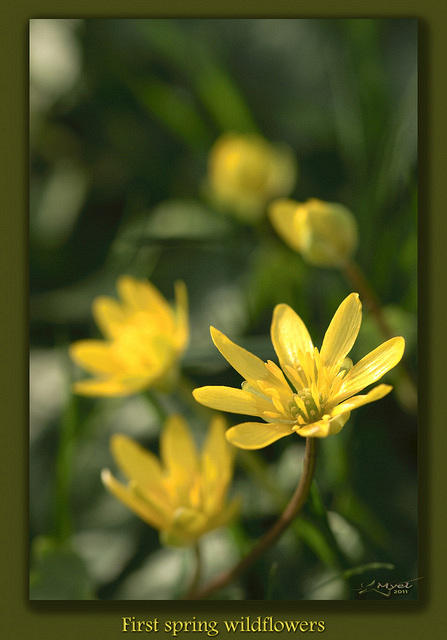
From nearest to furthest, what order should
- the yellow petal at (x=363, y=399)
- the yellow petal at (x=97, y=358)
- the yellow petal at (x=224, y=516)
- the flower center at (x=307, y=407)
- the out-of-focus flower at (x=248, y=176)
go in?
1. the yellow petal at (x=363, y=399)
2. the flower center at (x=307, y=407)
3. the yellow petal at (x=224, y=516)
4. the yellow petal at (x=97, y=358)
5. the out-of-focus flower at (x=248, y=176)

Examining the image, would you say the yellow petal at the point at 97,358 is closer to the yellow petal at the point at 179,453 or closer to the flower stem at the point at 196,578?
the yellow petal at the point at 179,453

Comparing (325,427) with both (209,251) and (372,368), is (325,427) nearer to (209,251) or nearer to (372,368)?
(372,368)

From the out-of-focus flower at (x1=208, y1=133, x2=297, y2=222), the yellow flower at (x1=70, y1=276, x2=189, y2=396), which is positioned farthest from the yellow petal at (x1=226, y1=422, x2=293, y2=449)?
the out-of-focus flower at (x1=208, y1=133, x2=297, y2=222)

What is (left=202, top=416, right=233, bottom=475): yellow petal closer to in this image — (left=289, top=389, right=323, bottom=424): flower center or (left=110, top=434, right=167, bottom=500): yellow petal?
(left=110, top=434, right=167, bottom=500): yellow petal

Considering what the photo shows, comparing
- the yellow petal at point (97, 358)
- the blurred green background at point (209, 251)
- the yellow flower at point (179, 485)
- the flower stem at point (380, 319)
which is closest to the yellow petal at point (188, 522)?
the yellow flower at point (179, 485)

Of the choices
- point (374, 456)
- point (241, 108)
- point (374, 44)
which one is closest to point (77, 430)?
point (374, 456)

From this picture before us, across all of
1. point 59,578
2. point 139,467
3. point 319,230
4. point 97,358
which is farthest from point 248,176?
point 59,578
